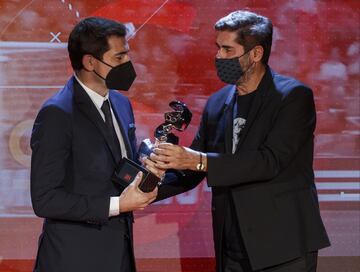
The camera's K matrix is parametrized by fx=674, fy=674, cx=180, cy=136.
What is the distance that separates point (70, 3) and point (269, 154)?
1846mm

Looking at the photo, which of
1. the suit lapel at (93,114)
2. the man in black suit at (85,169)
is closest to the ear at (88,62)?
the man in black suit at (85,169)

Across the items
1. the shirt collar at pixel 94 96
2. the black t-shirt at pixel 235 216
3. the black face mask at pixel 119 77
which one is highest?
the black face mask at pixel 119 77

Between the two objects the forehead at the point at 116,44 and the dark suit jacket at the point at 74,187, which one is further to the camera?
the forehead at the point at 116,44

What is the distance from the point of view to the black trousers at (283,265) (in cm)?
253

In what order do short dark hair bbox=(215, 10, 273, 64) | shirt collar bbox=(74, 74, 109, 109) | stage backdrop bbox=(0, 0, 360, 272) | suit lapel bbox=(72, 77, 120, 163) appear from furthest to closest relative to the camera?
1. stage backdrop bbox=(0, 0, 360, 272)
2. short dark hair bbox=(215, 10, 273, 64)
3. shirt collar bbox=(74, 74, 109, 109)
4. suit lapel bbox=(72, 77, 120, 163)

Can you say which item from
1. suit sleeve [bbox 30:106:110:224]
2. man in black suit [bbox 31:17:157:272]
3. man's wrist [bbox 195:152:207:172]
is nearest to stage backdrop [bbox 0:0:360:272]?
man in black suit [bbox 31:17:157:272]

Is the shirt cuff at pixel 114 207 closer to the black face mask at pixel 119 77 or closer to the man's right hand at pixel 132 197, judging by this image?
the man's right hand at pixel 132 197

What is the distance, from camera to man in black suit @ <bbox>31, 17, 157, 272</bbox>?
93.2 inches

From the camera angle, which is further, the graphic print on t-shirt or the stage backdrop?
the stage backdrop

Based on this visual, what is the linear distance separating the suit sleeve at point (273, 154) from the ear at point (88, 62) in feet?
1.86

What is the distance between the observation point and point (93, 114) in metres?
2.46

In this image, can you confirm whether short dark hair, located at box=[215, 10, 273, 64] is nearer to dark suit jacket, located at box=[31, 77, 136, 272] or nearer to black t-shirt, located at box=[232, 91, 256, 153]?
black t-shirt, located at box=[232, 91, 256, 153]

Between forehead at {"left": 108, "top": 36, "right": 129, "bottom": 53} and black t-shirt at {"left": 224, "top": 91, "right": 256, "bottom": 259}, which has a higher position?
forehead at {"left": 108, "top": 36, "right": 129, "bottom": 53}

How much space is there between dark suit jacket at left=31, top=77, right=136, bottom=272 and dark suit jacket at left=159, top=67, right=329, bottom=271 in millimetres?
400
